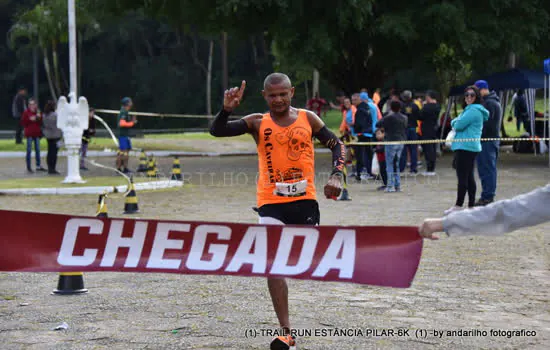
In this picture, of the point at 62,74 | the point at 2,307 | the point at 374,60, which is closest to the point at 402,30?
the point at 374,60

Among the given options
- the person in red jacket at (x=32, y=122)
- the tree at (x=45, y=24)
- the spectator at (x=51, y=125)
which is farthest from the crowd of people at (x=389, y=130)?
the tree at (x=45, y=24)

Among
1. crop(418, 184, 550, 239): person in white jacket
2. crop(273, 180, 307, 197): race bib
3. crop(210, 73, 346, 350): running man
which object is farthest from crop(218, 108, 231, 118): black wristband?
crop(418, 184, 550, 239): person in white jacket

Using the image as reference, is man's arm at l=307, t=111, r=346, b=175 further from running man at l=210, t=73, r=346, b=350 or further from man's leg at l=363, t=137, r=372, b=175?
man's leg at l=363, t=137, r=372, b=175

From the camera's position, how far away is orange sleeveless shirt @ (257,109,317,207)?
6195 millimetres

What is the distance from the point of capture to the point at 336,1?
26.1 m

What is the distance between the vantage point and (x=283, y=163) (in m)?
6.20

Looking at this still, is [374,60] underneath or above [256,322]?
above

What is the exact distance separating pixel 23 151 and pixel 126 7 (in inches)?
294

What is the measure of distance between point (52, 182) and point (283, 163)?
51.5 feet

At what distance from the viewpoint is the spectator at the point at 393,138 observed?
59.2ft

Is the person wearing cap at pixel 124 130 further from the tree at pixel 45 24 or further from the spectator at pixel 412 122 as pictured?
the tree at pixel 45 24

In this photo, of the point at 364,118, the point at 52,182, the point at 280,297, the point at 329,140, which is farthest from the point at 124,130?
the point at 280,297

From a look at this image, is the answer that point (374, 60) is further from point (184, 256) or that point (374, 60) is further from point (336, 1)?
point (184, 256)

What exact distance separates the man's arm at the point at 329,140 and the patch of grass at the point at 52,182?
13.9 m
